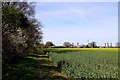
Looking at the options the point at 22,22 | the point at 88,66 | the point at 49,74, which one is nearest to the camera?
the point at 88,66

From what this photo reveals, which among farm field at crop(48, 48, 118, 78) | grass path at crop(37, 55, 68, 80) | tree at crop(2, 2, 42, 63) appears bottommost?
grass path at crop(37, 55, 68, 80)

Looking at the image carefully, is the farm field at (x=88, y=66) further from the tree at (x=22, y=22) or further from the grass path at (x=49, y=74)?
the tree at (x=22, y=22)

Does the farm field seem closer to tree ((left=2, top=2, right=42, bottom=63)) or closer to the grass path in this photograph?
the grass path

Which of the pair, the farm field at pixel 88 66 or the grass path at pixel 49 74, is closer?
the farm field at pixel 88 66

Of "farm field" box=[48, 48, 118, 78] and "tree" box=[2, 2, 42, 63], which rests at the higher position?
"tree" box=[2, 2, 42, 63]

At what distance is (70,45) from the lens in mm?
119375

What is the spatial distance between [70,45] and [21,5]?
69.5 meters

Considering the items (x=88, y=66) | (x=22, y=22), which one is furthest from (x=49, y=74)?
(x=22, y=22)

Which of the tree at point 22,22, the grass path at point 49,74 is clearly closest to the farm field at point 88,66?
the grass path at point 49,74

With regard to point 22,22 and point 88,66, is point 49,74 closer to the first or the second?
point 88,66

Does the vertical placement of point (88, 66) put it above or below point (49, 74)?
above

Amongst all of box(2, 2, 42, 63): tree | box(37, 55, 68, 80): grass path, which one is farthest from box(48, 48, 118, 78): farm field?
box(2, 2, 42, 63): tree

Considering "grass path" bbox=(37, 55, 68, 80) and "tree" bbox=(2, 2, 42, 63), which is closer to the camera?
"grass path" bbox=(37, 55, 68, 80)

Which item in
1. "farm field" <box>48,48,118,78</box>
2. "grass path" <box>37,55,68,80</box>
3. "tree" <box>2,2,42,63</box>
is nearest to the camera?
"farm field" <box>48,48,118,78</box>
